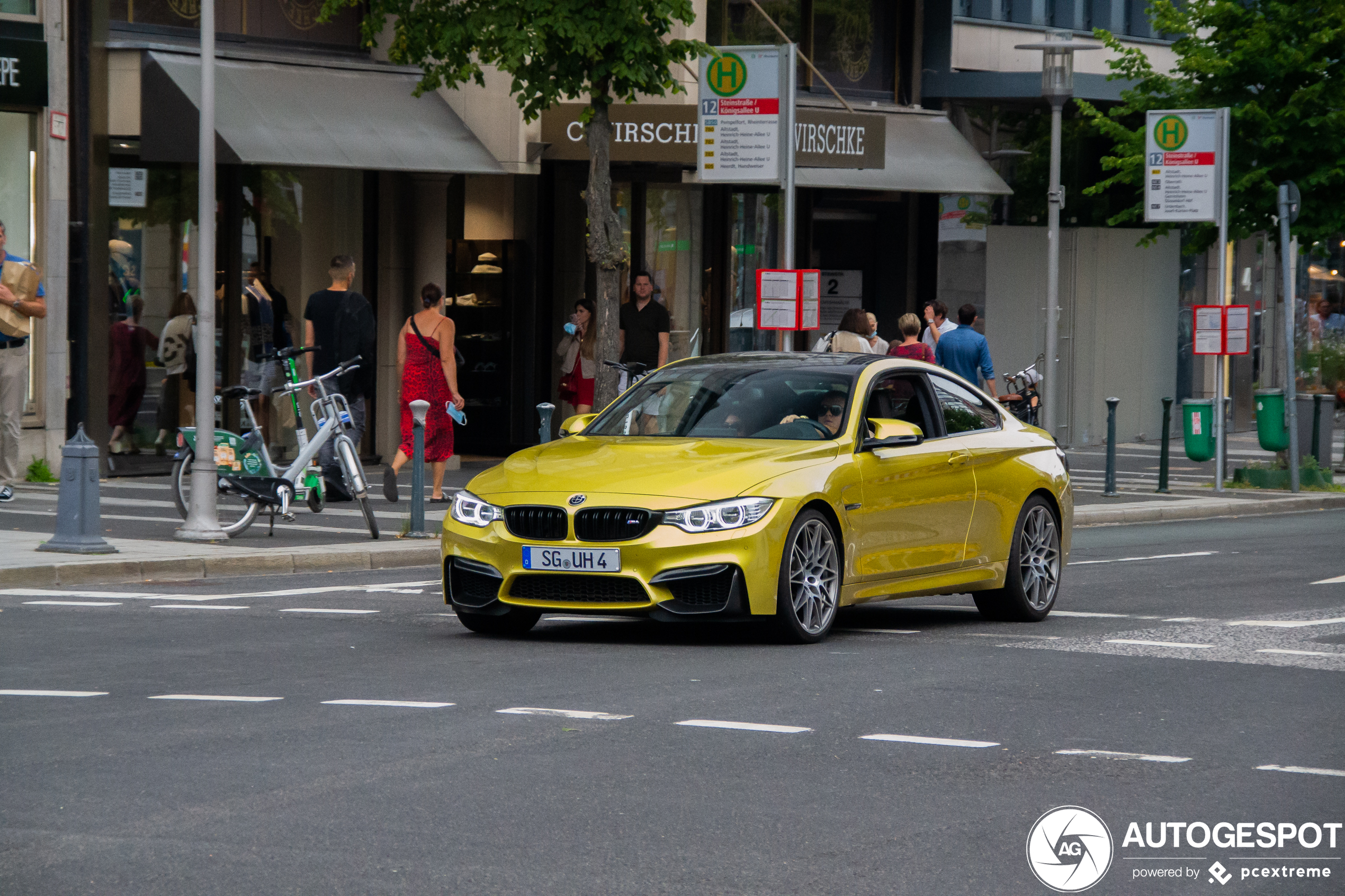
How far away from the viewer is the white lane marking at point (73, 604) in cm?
1173

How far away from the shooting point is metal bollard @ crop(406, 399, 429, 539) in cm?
1548

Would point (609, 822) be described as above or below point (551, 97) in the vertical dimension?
below

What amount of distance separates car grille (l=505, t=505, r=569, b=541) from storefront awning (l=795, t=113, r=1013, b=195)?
16.0 metres

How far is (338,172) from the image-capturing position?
22.7 meters

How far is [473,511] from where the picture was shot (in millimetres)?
10258

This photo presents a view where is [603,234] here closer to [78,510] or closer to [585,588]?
[78,510]

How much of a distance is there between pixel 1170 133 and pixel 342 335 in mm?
→ 10200

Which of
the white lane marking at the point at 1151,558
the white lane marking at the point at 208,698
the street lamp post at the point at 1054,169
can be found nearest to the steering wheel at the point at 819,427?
the white lane marking at the point at 208,698

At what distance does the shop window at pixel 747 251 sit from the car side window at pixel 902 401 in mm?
15315

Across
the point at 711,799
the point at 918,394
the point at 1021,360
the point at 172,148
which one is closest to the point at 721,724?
the point at 711,799

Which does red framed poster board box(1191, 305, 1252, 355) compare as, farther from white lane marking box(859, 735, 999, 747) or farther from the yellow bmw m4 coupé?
white lane marking box(859, 735, 999, 747)

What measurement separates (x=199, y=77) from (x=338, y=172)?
2.80m

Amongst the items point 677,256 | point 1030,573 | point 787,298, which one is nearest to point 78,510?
point 1030,573

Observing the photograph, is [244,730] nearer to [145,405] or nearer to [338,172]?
[145,405]
